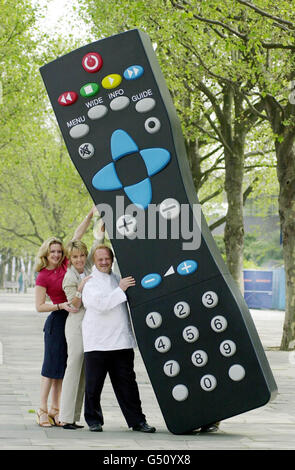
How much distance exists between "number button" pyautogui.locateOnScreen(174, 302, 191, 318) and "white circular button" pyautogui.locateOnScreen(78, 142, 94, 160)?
1.24m

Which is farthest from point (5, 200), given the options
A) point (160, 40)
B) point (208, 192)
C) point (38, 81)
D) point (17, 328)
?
point (160, 40)

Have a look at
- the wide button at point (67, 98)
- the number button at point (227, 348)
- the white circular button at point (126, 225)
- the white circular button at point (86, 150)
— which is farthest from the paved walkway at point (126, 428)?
the wide button at point (67, 98)

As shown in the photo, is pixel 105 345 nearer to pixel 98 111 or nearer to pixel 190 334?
pixel 190 334

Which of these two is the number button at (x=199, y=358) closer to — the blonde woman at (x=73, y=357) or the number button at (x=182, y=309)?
the number button at (x=182, y=309)

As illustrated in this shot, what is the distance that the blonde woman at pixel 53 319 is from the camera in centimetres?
775

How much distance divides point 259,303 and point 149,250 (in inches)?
1262

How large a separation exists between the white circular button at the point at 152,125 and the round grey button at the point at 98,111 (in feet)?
1.10

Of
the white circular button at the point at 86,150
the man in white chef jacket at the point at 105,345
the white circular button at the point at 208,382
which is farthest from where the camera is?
the man in white chef jacket at the point at 105,345

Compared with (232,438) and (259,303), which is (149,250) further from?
(259,303)

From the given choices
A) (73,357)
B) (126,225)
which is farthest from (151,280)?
(73,357)

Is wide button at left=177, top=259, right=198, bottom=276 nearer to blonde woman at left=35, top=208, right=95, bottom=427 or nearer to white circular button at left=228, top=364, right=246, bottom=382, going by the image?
white circular button at left=228, top=364, right=246, bottom=382

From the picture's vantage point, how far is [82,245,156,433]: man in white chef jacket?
7.09 m

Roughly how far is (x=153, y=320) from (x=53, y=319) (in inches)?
59.6

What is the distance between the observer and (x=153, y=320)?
21.4 feet
